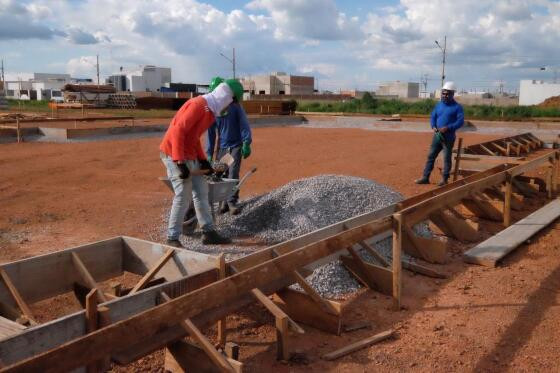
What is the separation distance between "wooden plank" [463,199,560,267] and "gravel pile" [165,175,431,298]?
84 cm

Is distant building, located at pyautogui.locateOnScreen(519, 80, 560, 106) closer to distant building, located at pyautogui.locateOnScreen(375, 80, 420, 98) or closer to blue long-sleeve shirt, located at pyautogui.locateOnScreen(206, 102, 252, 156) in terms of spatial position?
distant building, located at pyautogui.locateOnScreen(375, 80, 420, 98)

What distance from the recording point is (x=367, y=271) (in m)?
5.12

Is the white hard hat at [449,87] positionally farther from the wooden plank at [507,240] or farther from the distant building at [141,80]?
the distant building at [141,80]

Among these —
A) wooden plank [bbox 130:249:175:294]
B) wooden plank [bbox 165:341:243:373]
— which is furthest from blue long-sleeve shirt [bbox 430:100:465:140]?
wooden plank [bbox 165:341:243:373]

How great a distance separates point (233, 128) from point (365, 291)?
3255 mm

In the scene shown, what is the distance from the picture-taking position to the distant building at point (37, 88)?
6936cm

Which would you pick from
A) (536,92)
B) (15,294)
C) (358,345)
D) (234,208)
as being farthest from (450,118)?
(536,92)

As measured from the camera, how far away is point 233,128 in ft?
24.4

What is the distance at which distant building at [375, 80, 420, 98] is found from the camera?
89375 mm

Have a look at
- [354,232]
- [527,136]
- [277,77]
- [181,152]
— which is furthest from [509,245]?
[277,77]

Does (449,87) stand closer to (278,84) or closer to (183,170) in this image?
(183,170)

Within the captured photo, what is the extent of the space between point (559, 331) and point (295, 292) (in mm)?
2082

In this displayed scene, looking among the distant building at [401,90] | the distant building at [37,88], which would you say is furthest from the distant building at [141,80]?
the distant building at [401,90]

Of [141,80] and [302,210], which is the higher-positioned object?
[141,80]
